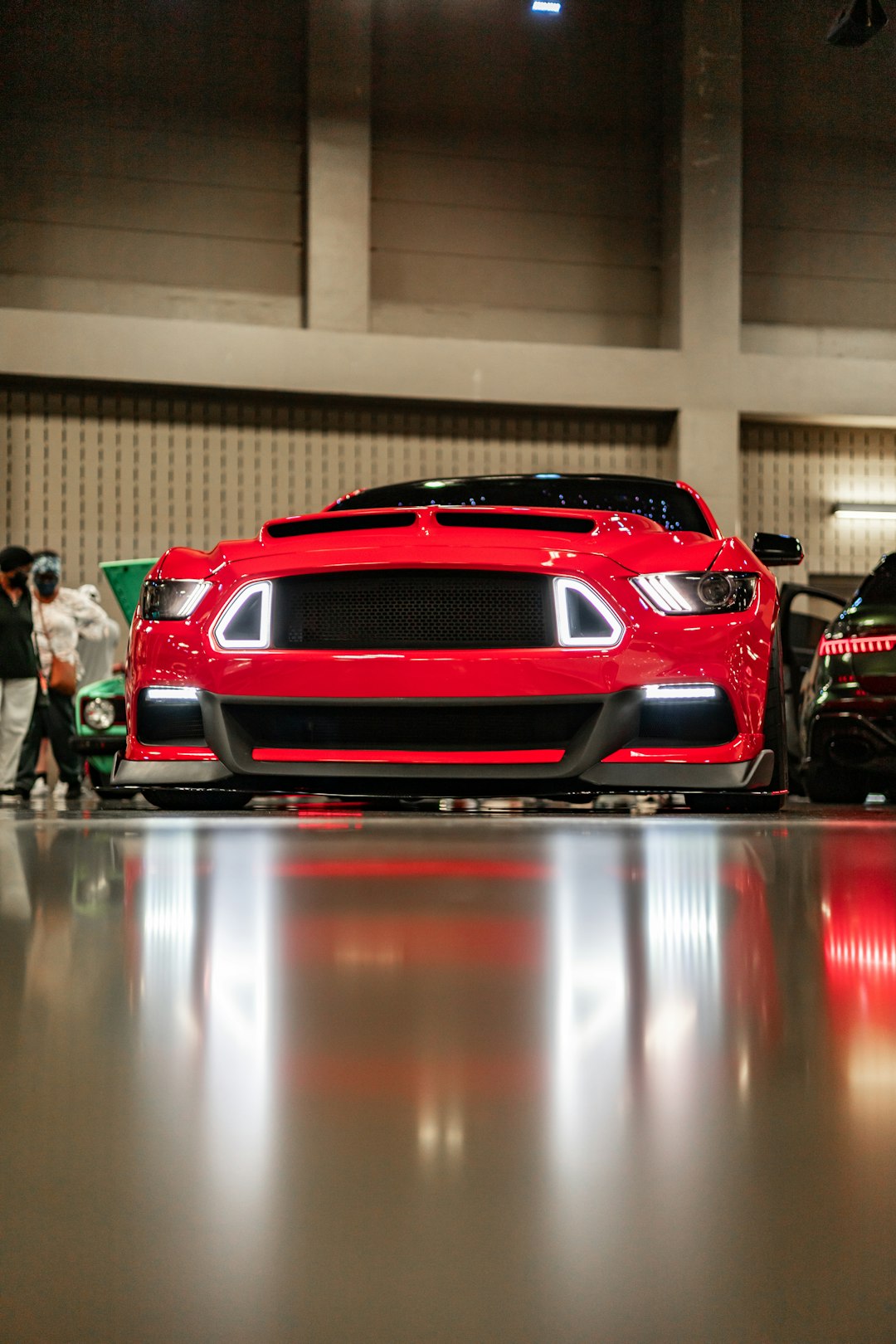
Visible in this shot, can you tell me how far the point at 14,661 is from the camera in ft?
24.7

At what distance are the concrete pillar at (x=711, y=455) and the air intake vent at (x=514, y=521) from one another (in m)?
10.7

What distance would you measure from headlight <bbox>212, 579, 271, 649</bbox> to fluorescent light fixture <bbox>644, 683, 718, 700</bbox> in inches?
37.2

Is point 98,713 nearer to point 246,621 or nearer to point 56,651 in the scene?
point 56,651

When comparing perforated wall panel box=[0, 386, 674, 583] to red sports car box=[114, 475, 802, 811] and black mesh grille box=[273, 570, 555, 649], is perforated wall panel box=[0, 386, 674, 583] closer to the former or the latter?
red sports car box=[114, 475, 802, 811]

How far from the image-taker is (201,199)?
1370 centimetres

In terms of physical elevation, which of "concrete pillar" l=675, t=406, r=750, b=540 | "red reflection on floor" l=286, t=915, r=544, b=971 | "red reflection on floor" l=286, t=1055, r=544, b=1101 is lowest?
"red reflection on floor" l=286, t=915, r=544, b=971

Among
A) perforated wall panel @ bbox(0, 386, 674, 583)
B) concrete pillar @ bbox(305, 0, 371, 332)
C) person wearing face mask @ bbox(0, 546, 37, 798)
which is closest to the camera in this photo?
person wearing face mask @ bbox(0, 546, 37, 798)

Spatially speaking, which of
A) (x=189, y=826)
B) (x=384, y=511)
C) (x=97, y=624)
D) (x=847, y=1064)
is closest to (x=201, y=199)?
(x=97, y=624)

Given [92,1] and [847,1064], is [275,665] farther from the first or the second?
[92,1]

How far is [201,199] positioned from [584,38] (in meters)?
4.79

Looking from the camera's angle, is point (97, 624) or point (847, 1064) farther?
point (97, 624)

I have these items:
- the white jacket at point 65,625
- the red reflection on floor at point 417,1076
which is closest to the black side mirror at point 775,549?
the red reflection on floor at point 417,1076

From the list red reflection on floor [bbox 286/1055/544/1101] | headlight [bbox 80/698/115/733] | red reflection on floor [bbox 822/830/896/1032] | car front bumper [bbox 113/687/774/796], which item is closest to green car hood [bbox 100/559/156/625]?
headlight [bbox 80/698/115/733]

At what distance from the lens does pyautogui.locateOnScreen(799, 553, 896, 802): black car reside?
184 inches
